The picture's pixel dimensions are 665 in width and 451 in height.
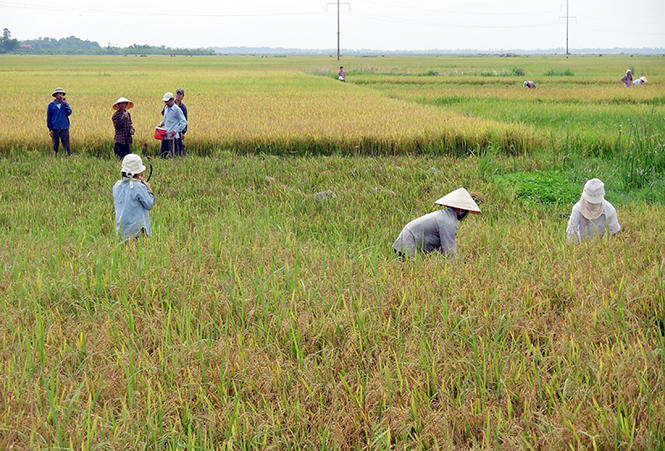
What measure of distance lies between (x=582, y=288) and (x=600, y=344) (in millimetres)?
756

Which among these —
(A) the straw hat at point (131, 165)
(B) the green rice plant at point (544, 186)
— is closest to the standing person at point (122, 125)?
(A) the straw hat at point (131, 165)

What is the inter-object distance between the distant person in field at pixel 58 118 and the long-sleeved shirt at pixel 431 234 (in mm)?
7906

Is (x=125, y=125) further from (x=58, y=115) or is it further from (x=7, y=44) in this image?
(x=7, y=44)

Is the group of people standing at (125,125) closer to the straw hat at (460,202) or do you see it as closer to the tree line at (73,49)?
the straw hat at (460,202)

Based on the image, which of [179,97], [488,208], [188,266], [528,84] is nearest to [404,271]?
[188,266]

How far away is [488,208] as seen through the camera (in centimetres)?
724

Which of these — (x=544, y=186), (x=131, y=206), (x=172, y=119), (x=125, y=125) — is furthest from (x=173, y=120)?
(x=544, y=186)

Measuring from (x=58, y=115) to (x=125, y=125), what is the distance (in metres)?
1.42

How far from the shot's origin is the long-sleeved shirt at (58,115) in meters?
10.3

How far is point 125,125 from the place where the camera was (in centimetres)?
996

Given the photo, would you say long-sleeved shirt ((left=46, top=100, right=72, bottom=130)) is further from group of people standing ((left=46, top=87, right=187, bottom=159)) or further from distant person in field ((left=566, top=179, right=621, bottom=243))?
distant person in field ((left=566, top=179, right=621, bottom=243))

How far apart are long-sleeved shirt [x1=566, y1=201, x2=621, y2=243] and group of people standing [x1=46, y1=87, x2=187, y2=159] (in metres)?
7.13

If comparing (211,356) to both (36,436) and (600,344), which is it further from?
(600,344)

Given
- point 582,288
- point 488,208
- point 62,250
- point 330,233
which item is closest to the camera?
point 582,288
